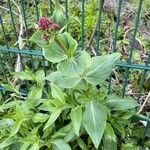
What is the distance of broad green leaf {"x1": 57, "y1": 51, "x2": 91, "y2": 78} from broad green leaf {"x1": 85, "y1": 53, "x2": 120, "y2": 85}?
0.35 ft

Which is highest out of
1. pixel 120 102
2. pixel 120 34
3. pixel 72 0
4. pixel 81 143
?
pixel 72 0

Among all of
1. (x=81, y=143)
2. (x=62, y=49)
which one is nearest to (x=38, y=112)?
(x=81, y=143)

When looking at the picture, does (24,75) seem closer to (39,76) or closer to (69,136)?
(39,76)

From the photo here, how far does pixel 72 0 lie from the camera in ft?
10.8

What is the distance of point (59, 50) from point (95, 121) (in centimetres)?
46

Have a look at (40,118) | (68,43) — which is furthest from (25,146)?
(68,43)

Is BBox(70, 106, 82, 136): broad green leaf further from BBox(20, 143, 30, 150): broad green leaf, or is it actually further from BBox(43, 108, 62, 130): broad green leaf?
BBox(20, 143, 30, 150): broad green leaf

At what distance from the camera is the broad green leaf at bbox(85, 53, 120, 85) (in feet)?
6.70

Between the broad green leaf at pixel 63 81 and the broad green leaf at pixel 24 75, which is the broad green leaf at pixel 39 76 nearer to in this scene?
the broad green leaf at pixel 24 75

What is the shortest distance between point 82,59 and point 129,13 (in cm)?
144

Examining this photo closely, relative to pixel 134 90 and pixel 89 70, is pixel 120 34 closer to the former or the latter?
pixel 134 90

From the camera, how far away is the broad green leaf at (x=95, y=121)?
2113 mm

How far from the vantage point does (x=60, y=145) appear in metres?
2.33

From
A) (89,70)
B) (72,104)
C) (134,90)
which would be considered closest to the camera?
(89,70)
